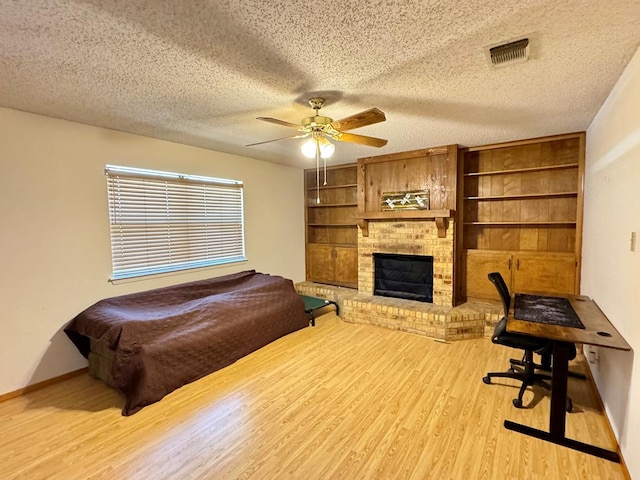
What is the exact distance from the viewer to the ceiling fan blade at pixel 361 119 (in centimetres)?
216

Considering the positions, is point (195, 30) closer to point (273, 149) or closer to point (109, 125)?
point (109, 125)

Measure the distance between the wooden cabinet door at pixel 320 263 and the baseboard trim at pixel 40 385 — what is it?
3667mm

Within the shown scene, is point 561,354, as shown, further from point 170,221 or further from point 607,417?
point 170,221

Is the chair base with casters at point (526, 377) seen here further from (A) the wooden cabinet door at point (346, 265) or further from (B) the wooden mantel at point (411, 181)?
(A) the wooden cabinet door at point (346, 265)

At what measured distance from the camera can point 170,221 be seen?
3.85 meters

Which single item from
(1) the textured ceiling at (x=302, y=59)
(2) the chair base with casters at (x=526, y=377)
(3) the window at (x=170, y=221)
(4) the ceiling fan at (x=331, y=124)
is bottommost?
(2) the chair base with casters at (x=526, y=377)

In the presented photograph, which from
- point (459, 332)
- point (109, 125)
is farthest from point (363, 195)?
point (109, 125)

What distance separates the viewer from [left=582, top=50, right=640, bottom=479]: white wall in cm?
177

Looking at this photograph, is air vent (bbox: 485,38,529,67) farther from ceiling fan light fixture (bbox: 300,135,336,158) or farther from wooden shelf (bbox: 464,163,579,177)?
wooden shelf (bbox: 464,163,579,177)

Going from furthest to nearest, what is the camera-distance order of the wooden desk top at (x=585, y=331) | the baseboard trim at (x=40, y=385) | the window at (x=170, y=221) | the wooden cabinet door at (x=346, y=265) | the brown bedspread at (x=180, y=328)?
the wooden cabinet door at (x=346, y=265)
the window at (x=170, y=221)
the baseboard trim at (x=40, y=385)
the brown bedspread at (x=180, y=328)
the wooden desk top at (x=585, y=331)

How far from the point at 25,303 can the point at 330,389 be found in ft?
9.22

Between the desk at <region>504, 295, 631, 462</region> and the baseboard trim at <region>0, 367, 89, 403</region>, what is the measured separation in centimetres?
383

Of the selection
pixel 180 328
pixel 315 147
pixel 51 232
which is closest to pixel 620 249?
pixel 315 147

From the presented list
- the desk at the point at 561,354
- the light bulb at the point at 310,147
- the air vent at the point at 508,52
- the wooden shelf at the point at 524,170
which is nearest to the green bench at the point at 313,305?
the light bulb at the point at 310,147
